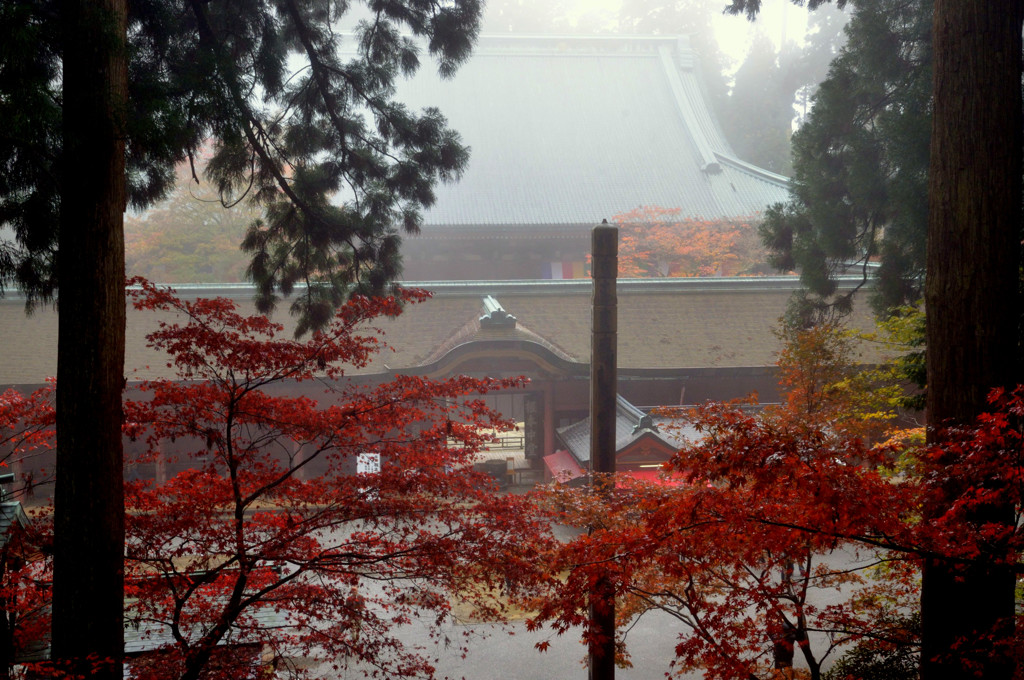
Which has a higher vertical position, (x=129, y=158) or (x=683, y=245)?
(x=683, y=245)

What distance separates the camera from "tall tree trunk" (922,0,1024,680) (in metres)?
3.54

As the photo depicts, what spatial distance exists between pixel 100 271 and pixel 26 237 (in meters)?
1.10

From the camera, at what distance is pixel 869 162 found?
776 cm

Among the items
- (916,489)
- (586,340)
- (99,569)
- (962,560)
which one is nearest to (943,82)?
(916,489)

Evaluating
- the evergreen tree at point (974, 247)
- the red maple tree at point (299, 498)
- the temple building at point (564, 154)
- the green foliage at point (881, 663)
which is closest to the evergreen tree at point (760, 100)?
the temple building at point (564, 154)

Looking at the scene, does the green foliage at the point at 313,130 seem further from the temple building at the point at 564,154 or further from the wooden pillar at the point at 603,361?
the temple building at the point at 564,154

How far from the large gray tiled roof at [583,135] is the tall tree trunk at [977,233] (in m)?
13.8

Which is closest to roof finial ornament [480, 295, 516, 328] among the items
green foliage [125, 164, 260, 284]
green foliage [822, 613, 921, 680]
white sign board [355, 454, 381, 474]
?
white sign board [355, 454, 381, 474]

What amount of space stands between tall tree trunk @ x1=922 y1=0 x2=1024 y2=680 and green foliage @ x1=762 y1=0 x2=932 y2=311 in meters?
3.28

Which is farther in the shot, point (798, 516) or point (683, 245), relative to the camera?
point (683, 245)

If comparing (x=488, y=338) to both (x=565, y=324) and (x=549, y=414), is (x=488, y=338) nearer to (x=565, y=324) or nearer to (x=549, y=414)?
(x=549, y=414)

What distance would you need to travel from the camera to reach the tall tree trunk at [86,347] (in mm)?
3438

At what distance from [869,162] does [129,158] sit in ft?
22.2

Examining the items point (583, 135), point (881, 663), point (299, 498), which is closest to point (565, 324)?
point (881, 663)
